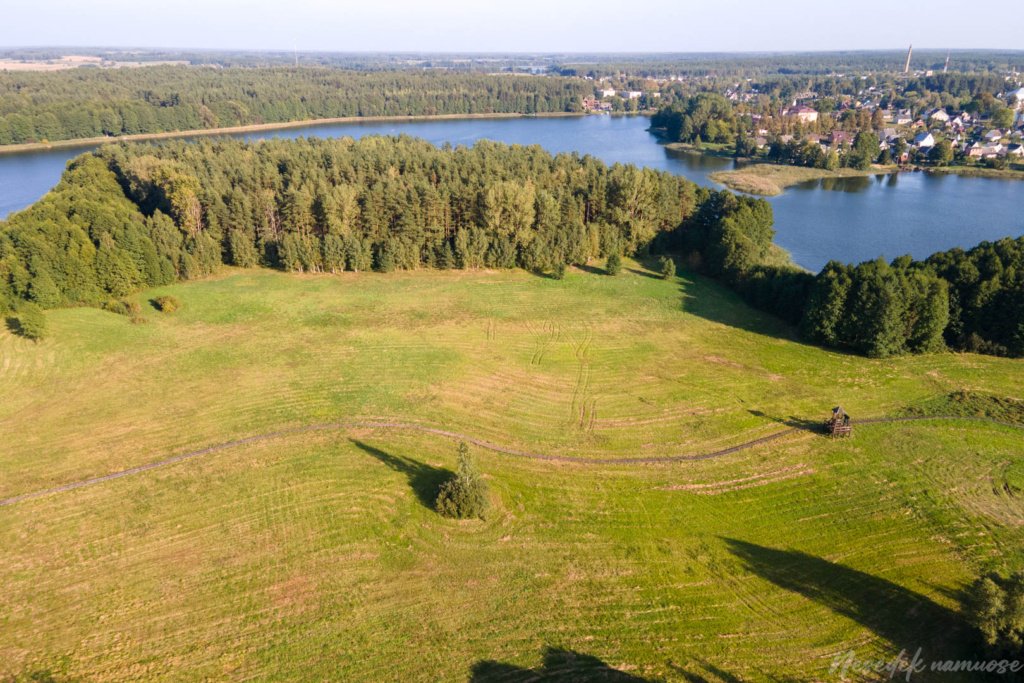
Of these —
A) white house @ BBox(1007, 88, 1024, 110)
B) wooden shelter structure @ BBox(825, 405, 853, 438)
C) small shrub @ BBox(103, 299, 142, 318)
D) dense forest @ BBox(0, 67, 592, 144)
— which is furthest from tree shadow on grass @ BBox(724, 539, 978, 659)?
white house @ BBox(1007, 88, 1024, 110)

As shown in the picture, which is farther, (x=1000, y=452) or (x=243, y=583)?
(x=1000, y=452)

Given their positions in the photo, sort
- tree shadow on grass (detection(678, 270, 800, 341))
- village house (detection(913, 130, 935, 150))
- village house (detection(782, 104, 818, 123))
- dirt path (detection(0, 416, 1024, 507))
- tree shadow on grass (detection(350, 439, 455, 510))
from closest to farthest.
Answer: tree shadow on grass (detection(350, 439, 455, 510)) < dirt path (detection(0, 416, 1024, 507)) < tree shadow on grass (detection(678, 270, 800, 341)) < village house (detection(913, 130, 935, 150)) < village house (detection(782, 104, 818, 123))

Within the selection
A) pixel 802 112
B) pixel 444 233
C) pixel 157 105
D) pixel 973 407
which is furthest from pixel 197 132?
pixel 802 112

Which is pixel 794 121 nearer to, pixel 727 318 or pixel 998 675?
pixel 727 318

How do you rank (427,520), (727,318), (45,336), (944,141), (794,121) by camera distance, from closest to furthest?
(427,520) → (45,336) → (727,318) → (944,141) → (794,121)

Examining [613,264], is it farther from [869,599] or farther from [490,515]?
[869,599]

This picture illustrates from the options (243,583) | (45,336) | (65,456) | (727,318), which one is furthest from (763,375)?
(45,336)

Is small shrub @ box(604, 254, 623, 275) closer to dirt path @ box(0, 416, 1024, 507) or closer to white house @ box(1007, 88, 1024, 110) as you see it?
dirt path @ box(0, 416, 1024, 507)
